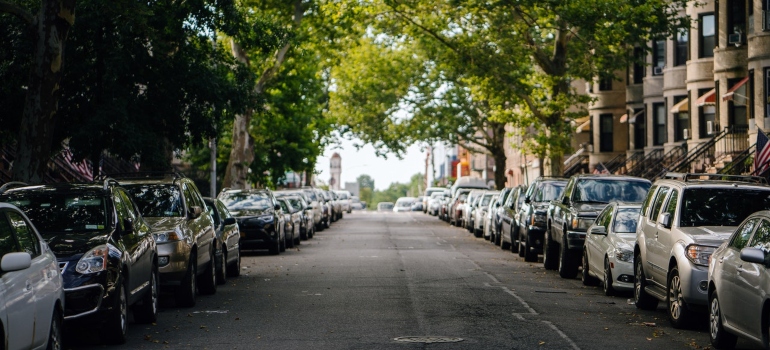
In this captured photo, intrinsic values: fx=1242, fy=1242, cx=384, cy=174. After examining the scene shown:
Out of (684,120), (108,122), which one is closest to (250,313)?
(108,122)

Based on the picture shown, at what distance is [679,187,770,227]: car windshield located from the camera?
1488 cm

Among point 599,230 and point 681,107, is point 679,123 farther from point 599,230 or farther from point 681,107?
point 599,230

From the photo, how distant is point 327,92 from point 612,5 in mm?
32588

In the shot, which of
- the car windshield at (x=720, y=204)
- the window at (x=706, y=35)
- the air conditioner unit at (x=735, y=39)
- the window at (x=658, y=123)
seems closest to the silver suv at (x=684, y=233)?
the car windshield at (x=720, y=204)

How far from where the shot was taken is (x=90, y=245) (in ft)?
39.8

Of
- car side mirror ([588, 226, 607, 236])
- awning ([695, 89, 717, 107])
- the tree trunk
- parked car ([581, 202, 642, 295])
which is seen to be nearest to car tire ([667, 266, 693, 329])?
parked car ([581, 202, 642, 295])

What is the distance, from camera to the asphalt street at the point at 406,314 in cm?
1280

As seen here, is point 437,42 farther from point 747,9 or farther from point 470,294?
point 470,294

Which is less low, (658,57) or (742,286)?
(658,57)

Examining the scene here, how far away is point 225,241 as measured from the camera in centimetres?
2120

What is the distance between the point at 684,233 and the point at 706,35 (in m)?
29.8

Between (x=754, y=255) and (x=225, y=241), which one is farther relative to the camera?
(x=225, y=241)

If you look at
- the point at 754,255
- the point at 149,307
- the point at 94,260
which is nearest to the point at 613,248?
the point at 149,307

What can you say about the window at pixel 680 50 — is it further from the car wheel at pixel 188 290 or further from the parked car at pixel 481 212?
the car wheel at pixel 188 290
